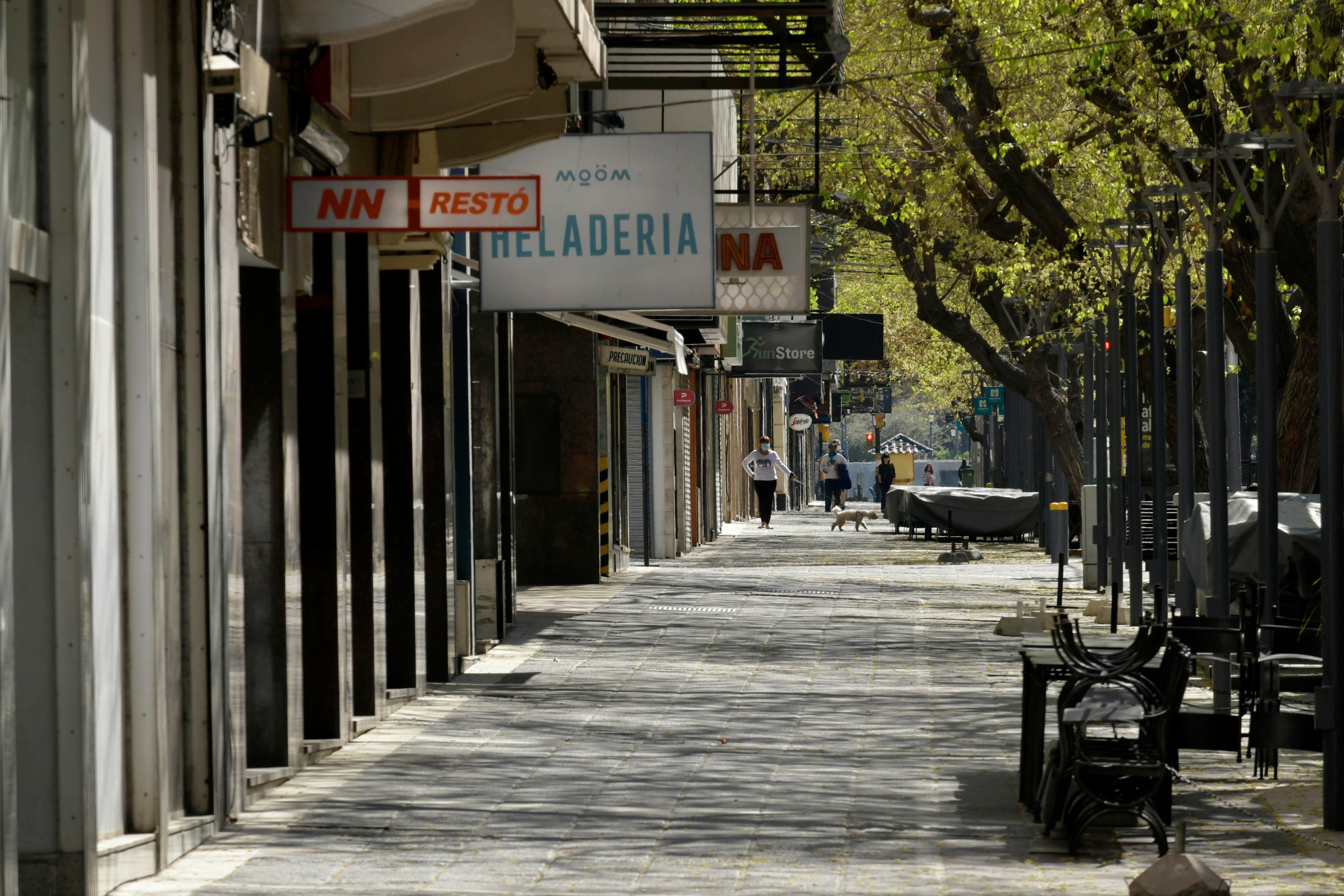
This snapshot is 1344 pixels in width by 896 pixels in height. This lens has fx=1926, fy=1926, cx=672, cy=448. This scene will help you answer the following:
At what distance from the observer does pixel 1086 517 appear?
77.0ft

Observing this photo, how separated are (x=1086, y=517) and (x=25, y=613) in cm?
1842

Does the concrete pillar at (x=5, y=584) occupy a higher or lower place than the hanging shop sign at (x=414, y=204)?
lower

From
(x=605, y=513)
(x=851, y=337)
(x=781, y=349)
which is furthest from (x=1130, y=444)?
(x=851, y=337)

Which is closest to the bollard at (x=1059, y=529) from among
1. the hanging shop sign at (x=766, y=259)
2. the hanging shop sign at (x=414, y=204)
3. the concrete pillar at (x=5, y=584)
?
the hanging shop sign at (x=766, y=259)

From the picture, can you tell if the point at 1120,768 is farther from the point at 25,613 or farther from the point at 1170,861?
the point at 25,613

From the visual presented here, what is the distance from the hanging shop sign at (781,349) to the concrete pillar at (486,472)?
2102 cm

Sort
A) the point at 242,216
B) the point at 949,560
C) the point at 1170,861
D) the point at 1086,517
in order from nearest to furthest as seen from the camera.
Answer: the point at 1170,861 < the point at 242,216 < the point at 1086,517 < the point at 949,560

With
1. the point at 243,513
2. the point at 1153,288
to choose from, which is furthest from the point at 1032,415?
the point at 243,513

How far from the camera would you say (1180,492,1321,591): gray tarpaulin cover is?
12.9 m

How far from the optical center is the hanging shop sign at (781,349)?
125ft

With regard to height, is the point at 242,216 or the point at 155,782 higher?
the point at 242,216

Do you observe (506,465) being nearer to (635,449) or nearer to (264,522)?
(264,522)

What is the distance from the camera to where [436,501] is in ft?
43.3

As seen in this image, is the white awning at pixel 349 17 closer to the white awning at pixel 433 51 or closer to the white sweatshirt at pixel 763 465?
the white awning at pixel 433 51
